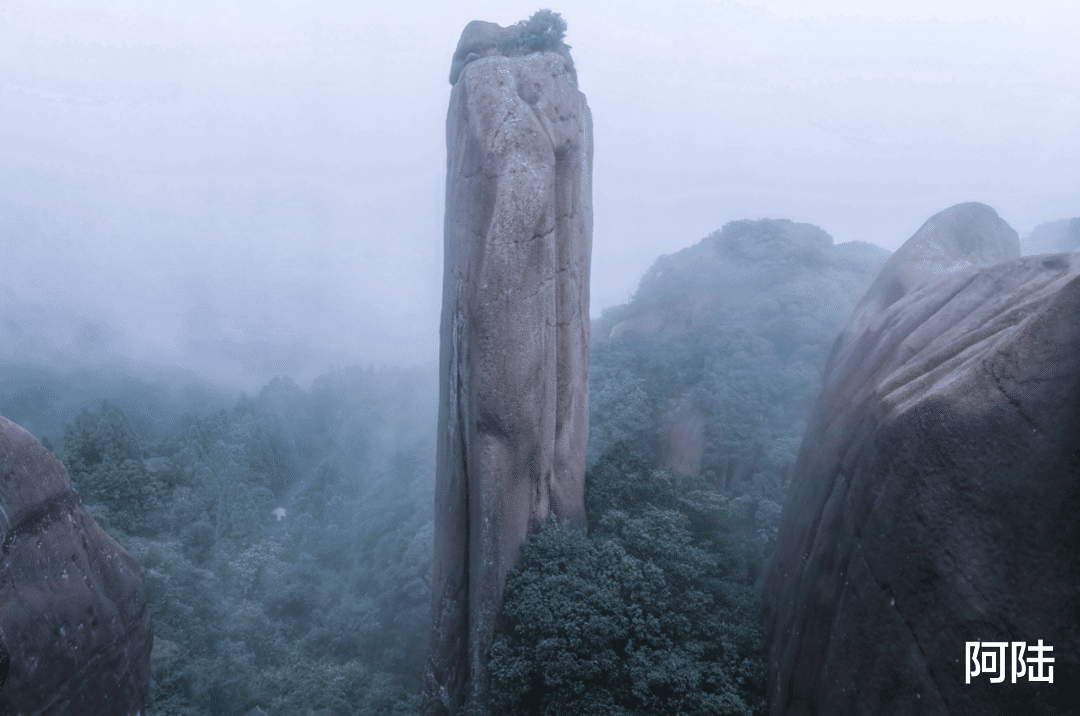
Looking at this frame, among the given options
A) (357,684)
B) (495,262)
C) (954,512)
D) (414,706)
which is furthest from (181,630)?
(954,512)

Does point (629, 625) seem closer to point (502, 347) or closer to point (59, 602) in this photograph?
point (502, 347)

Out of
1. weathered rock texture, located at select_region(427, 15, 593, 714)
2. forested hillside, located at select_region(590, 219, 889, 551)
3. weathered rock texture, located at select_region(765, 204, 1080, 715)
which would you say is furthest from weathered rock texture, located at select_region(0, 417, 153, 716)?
forested hillside, located at select_region(590, 219, 889, 551)

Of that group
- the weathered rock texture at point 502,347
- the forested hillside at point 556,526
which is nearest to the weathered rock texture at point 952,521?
the forested hillside at point 556,526

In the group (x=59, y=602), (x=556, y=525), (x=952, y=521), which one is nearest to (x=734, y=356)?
(x=556, y=525)

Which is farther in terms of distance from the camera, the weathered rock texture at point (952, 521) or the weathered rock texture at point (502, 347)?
the weathered rock texture at point (502, 347)

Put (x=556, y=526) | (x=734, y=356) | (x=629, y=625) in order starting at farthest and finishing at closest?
1. (x=734, y=356)
2. (x=556, y=526)
3. (x=629, y=625)

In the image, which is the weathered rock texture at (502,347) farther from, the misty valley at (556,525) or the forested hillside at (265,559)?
the forested hillside at (265,559)
